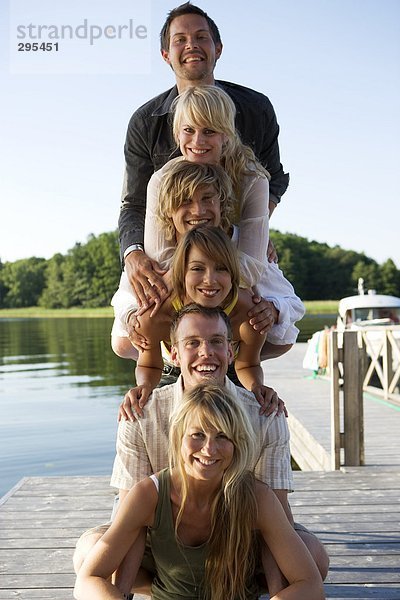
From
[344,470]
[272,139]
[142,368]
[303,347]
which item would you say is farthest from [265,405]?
[303,347]

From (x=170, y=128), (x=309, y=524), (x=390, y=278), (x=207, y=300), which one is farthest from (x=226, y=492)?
(x=390, y=278)

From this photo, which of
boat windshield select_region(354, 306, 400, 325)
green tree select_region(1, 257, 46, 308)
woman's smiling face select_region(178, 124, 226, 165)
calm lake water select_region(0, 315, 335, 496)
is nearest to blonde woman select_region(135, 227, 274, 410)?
woman's smiling face select_region(178, 124, 226, 165)

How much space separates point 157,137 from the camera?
3391 millimetres

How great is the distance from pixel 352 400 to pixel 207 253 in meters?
3.08

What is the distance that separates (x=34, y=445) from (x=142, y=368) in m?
8.84

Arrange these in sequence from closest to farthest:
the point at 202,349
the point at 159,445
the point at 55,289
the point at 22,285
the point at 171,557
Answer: the point at 171,557
the point at 202,349
the point at 159,445
the point at 55,289
the point at 22,285

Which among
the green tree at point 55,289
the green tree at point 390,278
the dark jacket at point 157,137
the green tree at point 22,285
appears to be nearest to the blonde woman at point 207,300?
the dark jacket at point 157,137

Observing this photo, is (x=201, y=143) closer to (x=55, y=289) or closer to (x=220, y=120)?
(x=220, y=120)

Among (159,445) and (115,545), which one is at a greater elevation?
(159,445)

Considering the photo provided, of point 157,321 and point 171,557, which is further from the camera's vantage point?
point 157,321

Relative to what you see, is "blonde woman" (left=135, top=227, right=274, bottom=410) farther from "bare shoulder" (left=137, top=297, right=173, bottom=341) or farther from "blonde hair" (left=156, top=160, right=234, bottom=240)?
"blonde hair" (left=156, top=160, right=234, bottom=240)

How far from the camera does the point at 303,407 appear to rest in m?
10.0

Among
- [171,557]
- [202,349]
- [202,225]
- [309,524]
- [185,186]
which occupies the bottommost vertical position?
Answer: [309,524]

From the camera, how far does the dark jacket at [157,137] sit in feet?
11.0
